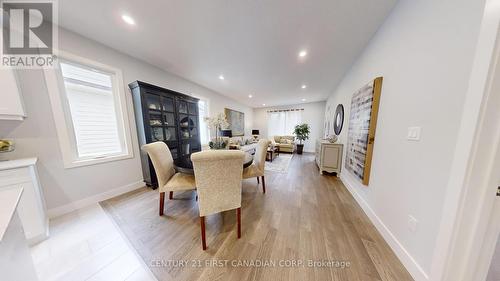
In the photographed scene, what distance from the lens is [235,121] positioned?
19.2 feet

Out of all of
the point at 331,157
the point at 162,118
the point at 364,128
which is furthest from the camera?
the point at 331,157

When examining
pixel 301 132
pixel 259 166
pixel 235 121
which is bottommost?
pixel 259 166

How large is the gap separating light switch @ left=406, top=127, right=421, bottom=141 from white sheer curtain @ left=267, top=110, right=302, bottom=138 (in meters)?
5.36

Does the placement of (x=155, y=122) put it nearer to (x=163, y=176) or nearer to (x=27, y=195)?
(x=163, y=176)

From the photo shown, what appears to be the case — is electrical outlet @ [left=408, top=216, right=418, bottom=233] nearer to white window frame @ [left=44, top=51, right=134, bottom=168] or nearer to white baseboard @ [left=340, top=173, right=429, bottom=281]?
white baseboard @ [left=340, top=173, right=429, bottom=281]

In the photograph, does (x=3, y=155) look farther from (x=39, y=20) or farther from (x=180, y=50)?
(x=180, y=50)

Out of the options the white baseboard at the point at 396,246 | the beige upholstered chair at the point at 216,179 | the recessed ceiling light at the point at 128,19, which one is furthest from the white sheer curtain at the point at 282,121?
the recessed ceiling light at the point at 128,19

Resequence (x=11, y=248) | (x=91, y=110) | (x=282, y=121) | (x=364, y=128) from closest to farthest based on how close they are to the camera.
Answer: (x=11, y=248)
(x=364, y=128)
(x=91, y=110)
(x=282, y=121)

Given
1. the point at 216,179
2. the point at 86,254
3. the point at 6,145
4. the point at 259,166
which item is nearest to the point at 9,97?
the point at 6,145

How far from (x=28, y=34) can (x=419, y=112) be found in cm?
408

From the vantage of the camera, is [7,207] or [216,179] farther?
[216,179]

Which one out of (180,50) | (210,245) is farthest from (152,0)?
(210,245)

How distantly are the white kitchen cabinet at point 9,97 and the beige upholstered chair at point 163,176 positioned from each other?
1140 mm

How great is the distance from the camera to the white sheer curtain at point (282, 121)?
6.55 metres
